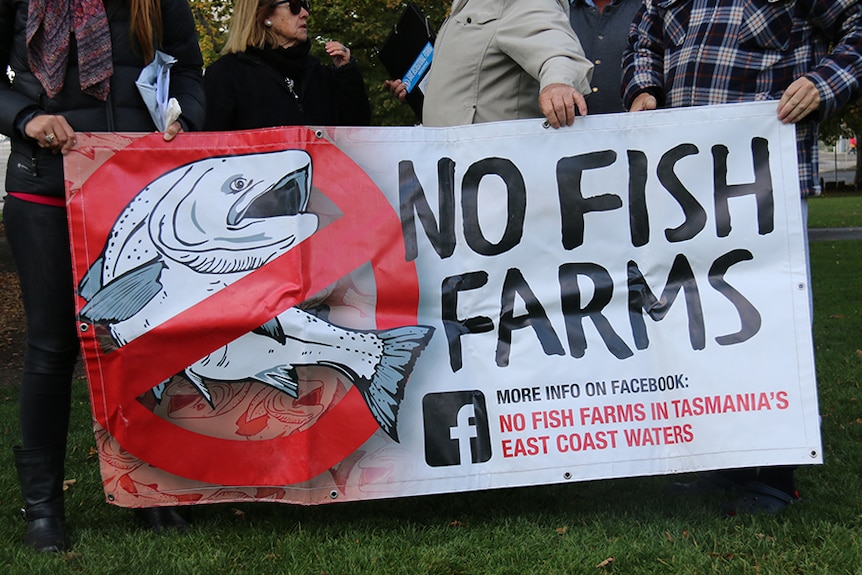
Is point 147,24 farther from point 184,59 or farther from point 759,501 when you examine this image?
point 759,501

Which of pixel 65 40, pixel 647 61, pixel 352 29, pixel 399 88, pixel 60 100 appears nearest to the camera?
pixel 65 40

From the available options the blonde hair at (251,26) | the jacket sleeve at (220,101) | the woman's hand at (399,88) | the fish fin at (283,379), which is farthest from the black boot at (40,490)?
the woman's hand at (399,88)

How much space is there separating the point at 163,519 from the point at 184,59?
167 cm

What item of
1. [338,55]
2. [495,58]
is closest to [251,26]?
[338,55]

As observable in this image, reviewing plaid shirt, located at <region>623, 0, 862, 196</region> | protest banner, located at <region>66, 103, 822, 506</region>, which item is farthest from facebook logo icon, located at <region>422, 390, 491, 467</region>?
plaid shirt, located at <region>623, 0, 862, 196</region>

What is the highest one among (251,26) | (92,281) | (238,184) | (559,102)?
(251,26)

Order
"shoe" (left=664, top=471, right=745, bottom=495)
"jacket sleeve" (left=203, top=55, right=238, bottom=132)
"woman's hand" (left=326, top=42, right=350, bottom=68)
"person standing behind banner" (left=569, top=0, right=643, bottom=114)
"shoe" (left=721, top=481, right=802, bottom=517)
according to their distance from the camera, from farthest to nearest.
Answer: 1. "woman's hand" (left=326, top=42, right=350, bottom=68)
2. "person standing behind banner" (left=569, top=0, right=643, bottom=114)
3. "jacket sleeve" (left=203, top=55, right=238, bottom=132)
4. "shoe" (left=664, top=471, right=745, bottom=495)
5. "shoe" (left=721, top=481, right=802, bottom=517)

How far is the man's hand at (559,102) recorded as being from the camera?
121 inches

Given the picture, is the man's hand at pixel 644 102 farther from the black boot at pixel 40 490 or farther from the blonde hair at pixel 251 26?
the black boot at pixel 40 490

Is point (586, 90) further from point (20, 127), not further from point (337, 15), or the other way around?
point (337, 15)

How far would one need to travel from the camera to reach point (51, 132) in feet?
9.81

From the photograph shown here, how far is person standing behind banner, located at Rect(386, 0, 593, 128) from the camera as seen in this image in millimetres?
3162

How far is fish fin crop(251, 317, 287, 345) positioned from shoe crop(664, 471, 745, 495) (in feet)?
5.26

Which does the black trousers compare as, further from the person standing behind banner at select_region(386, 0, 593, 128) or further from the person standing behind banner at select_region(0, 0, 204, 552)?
the person standing behind banner at select_region(386, 0, 593, 128)
